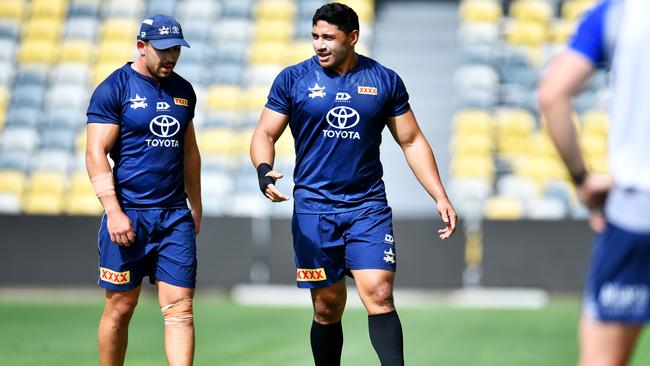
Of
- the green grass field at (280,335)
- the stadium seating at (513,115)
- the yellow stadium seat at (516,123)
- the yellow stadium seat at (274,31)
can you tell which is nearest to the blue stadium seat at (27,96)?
the yellow stadium seat at (274,31)

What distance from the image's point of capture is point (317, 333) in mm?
7836

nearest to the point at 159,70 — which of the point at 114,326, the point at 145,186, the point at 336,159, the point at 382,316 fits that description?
the point at 145,186

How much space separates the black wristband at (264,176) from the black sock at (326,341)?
110cm

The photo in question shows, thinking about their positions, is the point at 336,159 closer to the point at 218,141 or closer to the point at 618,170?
the point at 618,170

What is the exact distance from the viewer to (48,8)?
19844 mm

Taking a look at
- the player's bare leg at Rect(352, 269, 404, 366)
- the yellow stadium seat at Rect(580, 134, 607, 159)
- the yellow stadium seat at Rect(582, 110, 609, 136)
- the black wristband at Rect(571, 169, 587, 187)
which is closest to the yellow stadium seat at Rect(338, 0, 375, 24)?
Answer: the yellow stadium seat at Rect(582, 110, 609, 136)

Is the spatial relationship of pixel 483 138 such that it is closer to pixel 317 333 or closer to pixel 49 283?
pixel 49 283

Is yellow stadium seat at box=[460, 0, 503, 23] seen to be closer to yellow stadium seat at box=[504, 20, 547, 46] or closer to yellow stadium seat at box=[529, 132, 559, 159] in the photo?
yellow stadium seat at box=[504, 20, 547, 46]

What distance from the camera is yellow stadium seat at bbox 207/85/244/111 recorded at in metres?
18.4

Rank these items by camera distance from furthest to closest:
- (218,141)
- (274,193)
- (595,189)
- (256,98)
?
(256,98), (218,141), (274,193), (595,189)

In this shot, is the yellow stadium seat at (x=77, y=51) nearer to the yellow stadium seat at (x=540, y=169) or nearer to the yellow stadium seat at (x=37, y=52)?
the yellow stadium seat at (x=37, y=52)

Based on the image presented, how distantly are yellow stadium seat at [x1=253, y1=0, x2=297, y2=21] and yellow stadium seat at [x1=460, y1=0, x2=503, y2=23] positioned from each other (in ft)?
8.94

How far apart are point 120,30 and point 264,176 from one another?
12.7 metres

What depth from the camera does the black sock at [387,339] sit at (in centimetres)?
734
